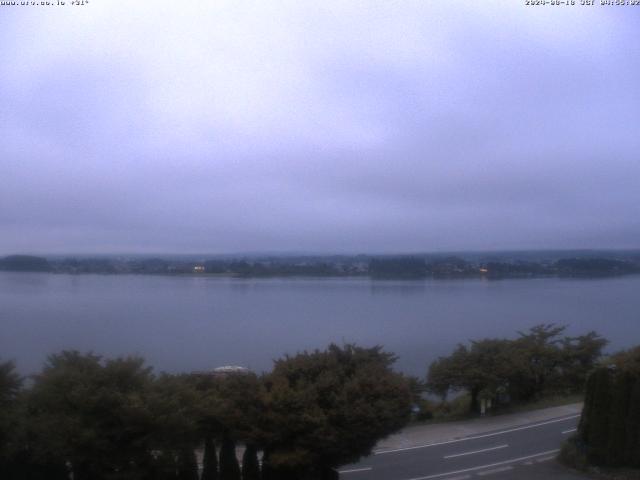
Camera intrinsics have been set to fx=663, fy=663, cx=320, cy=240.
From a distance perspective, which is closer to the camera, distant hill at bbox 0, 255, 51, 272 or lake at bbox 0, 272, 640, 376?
distant hill at bbox 0, 255, 51, 272

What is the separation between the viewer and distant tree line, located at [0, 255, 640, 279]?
35831 millimetres

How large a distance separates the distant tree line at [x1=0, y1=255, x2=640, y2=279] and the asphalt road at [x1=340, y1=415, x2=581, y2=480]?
19993 millimetres

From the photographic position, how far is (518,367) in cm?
2367

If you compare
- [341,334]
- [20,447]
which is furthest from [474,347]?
[20,447]

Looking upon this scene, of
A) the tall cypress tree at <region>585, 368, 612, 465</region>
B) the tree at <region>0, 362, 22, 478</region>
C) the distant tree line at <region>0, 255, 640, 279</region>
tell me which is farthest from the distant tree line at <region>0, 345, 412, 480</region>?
the distant tree line at <region>0, 255, 640, 279</region>

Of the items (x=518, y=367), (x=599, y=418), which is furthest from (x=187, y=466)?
(x=518, y=367)

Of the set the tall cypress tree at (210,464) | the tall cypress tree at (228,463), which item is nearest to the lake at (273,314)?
the tall cypress tree at (210,464)

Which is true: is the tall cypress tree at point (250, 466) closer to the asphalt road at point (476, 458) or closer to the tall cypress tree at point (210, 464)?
the tall cypress tree at point (210, 464)

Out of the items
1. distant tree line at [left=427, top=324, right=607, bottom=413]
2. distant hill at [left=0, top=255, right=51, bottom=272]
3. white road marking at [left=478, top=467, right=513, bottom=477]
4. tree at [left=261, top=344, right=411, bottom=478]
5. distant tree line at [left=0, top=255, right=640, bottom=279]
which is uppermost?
distant hill at [left=0, top=255, right=51, bottom=272]

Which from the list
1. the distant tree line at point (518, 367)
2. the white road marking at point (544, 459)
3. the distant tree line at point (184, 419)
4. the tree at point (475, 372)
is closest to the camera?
the distant tree line at point (184, 419)

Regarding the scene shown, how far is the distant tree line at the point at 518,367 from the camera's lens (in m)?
23.0

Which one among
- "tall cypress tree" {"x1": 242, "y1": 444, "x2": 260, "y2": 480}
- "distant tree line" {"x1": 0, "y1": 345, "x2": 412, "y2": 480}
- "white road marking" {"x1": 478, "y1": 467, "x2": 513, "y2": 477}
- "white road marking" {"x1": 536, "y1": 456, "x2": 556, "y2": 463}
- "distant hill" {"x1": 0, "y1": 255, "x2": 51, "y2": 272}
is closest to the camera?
"distant tree line" {"x1": 0, "y1": 345, "x2": 412, "y2": 480}

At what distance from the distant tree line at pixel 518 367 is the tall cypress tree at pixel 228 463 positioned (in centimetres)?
1201

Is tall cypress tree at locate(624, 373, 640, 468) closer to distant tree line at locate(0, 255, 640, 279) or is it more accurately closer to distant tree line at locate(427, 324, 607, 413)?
distant tree line at locate(427, 324, 607, 413)
